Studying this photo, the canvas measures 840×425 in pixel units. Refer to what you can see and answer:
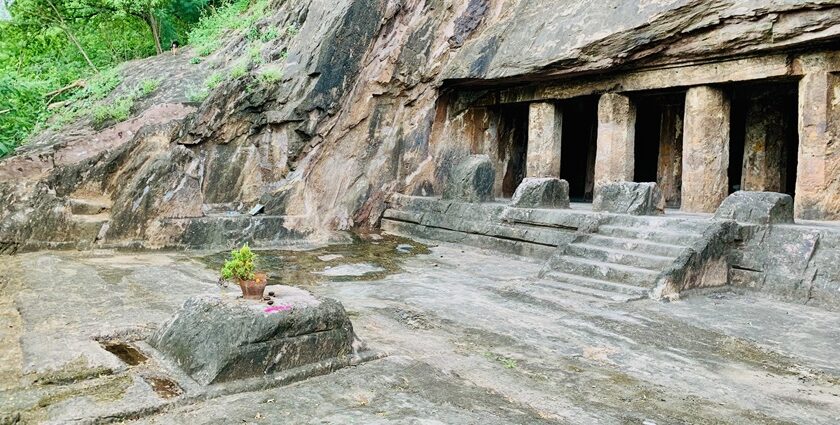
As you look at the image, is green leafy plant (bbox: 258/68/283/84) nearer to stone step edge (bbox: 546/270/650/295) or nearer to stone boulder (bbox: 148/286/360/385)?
stone step edge (bbox: 546/270/650/295)

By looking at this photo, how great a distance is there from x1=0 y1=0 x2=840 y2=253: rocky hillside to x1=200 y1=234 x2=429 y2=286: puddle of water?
3.19 ft

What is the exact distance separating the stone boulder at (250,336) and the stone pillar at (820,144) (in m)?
7.40

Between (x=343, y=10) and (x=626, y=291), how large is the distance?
7538 mm

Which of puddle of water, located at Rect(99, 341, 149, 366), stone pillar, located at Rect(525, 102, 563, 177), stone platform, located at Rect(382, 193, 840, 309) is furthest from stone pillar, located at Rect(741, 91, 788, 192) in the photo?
puddle of water, located at Rect(99, 341, 149, 366)

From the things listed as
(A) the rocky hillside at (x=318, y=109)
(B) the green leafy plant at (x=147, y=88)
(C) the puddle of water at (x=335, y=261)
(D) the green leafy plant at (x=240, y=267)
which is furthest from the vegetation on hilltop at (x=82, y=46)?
(D) the green leafy plant at (x=240, y=267)

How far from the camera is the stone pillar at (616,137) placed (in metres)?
10.5

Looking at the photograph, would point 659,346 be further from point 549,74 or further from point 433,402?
point 549,74

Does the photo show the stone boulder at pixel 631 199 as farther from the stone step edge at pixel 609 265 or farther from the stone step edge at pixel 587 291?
the stone step edge at pixel 587 291

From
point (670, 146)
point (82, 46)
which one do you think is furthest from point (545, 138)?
point (82, 46)

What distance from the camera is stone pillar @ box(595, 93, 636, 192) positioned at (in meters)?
10.5

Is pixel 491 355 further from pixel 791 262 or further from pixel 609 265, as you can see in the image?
pixel 791 262

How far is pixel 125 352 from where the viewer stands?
406 centimetres

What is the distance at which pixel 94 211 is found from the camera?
9039 mm

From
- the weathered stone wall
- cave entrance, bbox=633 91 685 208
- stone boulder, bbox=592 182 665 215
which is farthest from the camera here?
cave entrance, bbox=633 91 685 208
